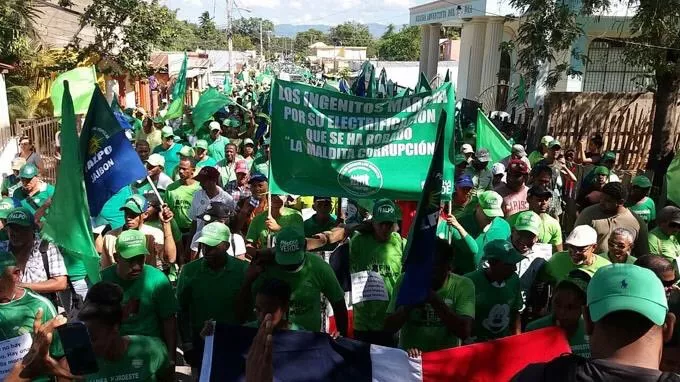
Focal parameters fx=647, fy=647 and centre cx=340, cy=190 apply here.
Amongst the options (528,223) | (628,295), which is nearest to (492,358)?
(628,295)

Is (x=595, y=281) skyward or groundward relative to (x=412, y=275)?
skyward

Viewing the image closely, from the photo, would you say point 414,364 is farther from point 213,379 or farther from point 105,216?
point 105,216

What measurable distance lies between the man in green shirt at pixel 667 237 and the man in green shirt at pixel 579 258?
1.09 m

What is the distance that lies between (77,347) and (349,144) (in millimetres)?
2744

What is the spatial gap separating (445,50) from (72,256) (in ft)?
206

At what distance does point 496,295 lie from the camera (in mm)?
3963

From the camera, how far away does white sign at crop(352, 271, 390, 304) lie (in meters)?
4.38

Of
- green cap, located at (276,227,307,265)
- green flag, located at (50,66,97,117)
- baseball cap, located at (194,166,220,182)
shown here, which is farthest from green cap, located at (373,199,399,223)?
green flag, located at (50,66,97,117)

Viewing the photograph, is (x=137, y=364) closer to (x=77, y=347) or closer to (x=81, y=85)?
(x=77, y=347)

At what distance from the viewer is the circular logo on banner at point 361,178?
478 centimetres

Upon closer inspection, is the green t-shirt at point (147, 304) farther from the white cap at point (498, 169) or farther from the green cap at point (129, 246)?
the white cap at point (498, 169)

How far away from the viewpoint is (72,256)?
15.2 ft

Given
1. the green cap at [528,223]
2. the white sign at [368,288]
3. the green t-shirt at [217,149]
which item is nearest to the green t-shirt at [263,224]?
the white sign at [368,288]

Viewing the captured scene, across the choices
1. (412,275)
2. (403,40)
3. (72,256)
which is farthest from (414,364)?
(403,40)
